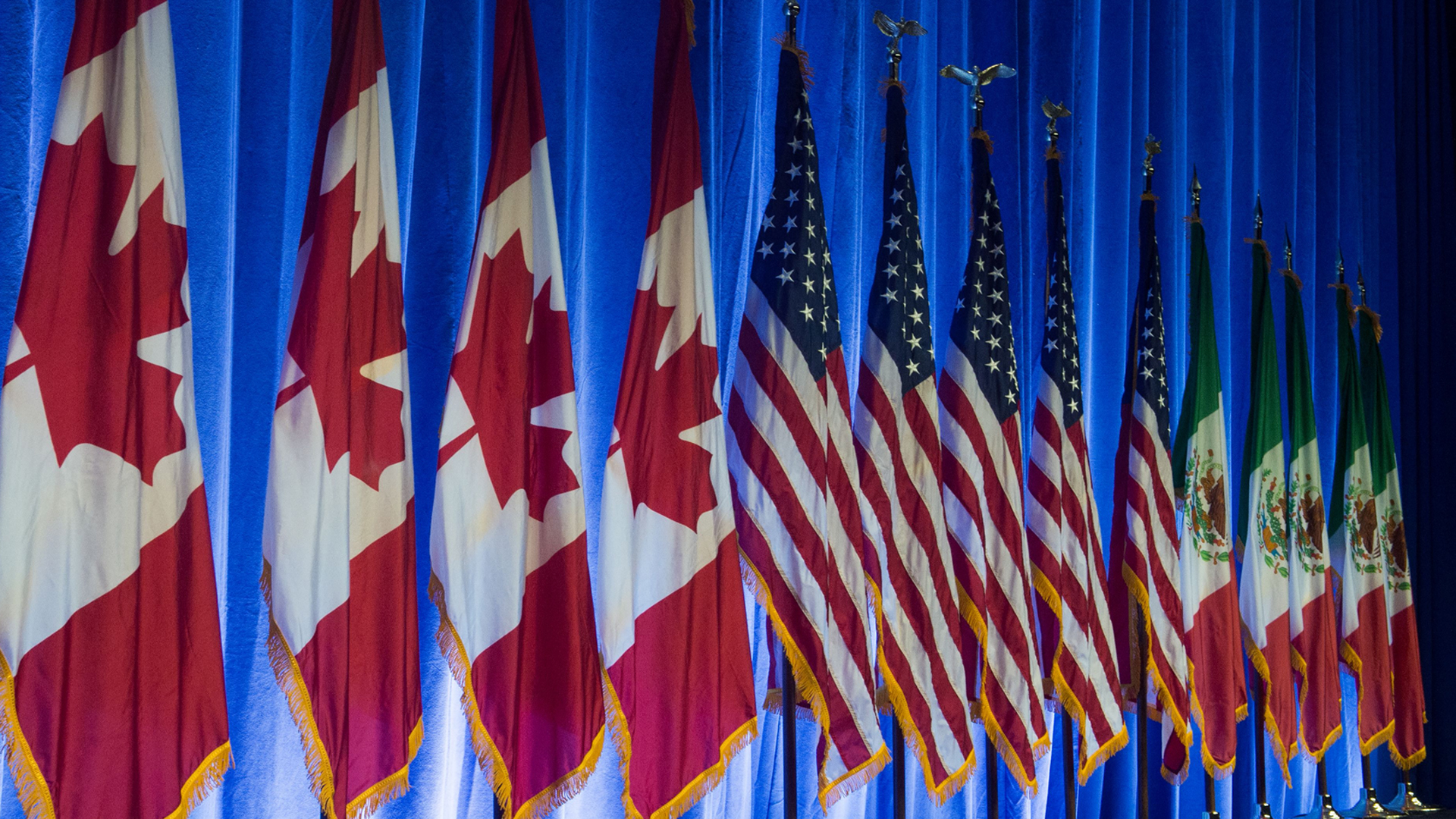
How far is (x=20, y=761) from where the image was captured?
257 cm

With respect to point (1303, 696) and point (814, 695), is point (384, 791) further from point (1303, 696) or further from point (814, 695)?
point (1303, 696)

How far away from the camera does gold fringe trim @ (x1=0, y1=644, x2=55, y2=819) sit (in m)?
2.57

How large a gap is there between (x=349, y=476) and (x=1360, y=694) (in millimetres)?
5487

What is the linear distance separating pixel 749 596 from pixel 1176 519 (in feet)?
7.90

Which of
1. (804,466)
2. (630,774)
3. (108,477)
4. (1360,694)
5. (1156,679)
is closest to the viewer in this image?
(108,477)

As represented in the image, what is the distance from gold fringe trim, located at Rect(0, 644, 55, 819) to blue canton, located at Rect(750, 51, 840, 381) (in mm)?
2455

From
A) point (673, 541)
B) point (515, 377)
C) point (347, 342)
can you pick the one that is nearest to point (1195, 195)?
point (673, 541)

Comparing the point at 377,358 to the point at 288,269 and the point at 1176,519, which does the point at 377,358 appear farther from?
the point at 1176,519

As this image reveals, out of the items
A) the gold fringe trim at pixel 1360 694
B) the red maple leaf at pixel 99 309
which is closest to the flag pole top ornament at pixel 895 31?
the red maple leaf at pixel 99 309

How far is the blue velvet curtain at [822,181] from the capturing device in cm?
340

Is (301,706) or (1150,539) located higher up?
(301,706)

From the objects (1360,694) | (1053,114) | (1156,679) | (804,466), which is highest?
(1053,114)

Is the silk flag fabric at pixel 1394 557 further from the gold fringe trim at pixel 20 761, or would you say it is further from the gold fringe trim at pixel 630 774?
the gold fringe trim at pixel 20 761

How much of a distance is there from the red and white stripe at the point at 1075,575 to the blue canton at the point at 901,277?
2.61 feet
